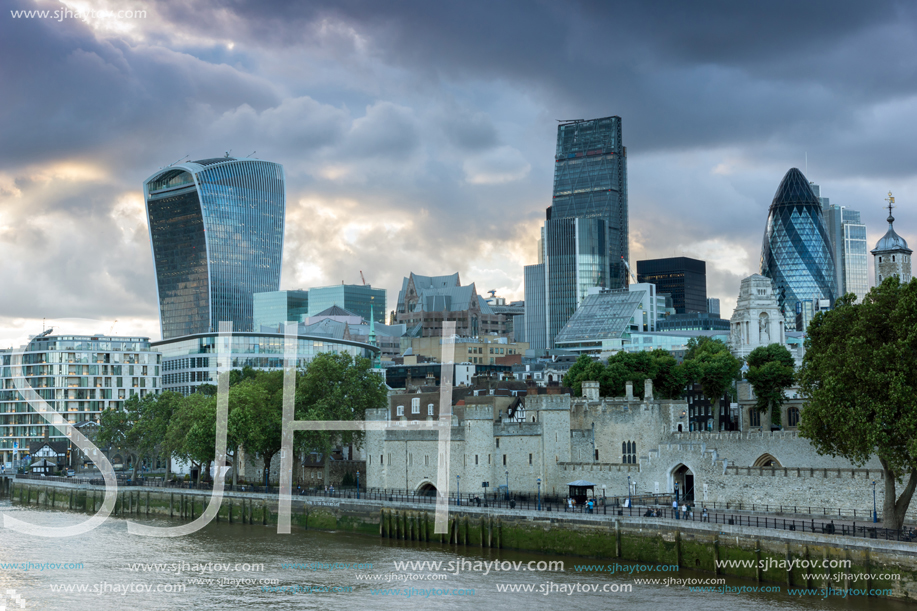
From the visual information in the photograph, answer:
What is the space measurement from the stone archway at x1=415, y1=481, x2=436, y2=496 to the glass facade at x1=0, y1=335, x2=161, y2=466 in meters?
90.8

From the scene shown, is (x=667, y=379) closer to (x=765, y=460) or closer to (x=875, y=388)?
(x=765, y=460)

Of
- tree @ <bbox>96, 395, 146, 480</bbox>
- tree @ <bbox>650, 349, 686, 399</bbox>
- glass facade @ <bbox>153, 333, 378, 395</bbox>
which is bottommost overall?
tree @ <bbox>96, 395, 146, 480</bbox>

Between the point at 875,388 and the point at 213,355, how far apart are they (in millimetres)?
142381

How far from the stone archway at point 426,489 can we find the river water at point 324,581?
28.1 feet

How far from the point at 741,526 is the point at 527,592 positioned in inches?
446

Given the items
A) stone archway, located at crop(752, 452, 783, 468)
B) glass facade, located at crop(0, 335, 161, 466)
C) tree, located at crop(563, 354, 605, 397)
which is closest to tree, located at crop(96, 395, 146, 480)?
glass facade, located at crop(0, 335, 161, 466)

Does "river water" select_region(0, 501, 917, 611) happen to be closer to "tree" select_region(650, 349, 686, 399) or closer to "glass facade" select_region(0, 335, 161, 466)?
"tree" select_region(650, 349, 686, 399)

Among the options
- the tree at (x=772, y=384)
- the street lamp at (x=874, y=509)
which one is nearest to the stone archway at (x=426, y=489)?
the street lamp at (x=874, y=509)

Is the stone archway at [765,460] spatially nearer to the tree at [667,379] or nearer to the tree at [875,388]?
the tree at [875,388]

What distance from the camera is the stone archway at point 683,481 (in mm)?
71938

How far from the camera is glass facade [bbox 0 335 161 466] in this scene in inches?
6112

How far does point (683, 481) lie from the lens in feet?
238

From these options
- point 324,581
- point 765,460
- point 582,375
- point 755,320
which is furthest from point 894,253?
point 324,581

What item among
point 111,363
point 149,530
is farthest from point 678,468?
point 111,363
